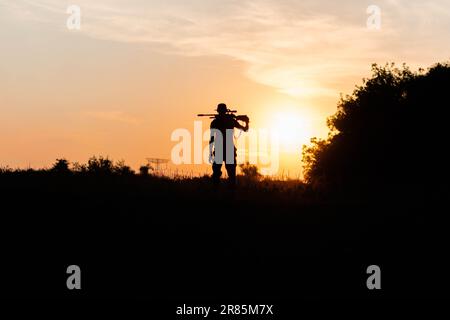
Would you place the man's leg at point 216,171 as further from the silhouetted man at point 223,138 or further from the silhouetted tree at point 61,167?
the silhouetted tree at point 61,167

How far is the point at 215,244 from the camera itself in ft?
59.4

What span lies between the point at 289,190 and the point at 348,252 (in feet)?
33.7

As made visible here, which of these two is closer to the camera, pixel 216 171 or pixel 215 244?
pixel 215 244

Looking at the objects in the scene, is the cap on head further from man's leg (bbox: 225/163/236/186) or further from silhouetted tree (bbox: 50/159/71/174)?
silhouetted tree (bbox: 50/159/71/174)

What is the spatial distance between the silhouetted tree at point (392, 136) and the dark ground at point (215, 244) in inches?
1168

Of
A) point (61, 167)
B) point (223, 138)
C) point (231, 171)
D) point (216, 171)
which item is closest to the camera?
point (223, 138)

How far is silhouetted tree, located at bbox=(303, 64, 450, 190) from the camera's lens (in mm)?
56531

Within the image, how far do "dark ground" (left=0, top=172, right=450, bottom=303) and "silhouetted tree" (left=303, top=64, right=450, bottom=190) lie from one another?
29.7 metres

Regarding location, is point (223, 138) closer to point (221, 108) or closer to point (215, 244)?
point (221, 108)

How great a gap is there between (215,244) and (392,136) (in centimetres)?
4170

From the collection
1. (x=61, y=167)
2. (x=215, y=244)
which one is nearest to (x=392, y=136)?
(x=61, y=167)

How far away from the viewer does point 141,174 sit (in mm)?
33125

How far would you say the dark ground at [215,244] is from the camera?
15.2 meters
